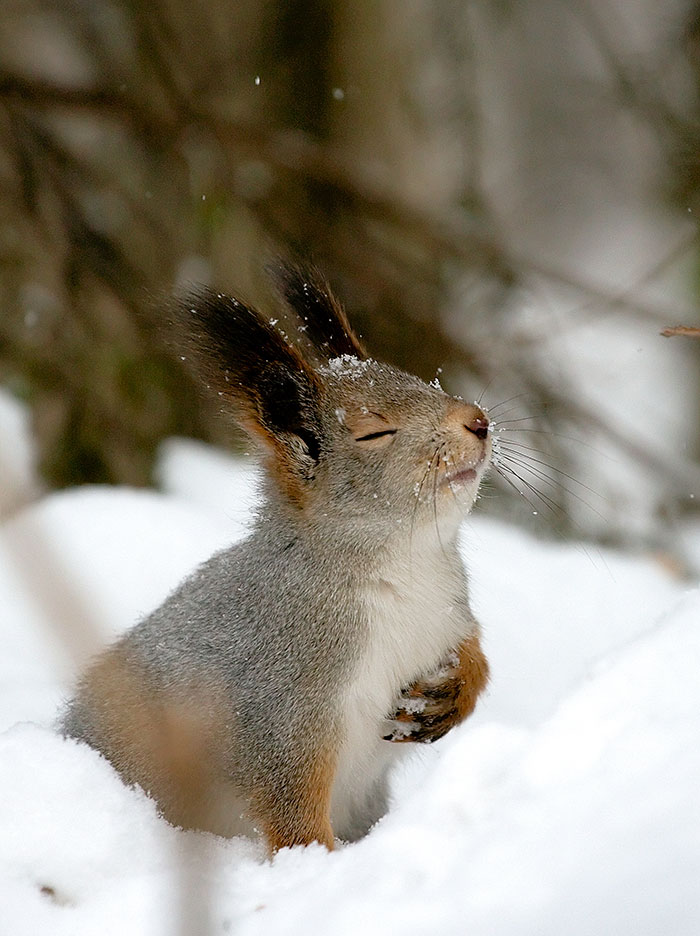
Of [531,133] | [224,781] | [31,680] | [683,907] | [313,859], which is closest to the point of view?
[683,907]

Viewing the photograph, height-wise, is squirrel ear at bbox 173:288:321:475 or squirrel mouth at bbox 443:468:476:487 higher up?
squirrel ear at bbox 173:288:321:475

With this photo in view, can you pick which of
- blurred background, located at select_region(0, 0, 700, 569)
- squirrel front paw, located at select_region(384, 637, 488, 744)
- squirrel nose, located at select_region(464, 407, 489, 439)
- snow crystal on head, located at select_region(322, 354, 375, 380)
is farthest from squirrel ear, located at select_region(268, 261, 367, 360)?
blurred background, located at select_region(0, 0, 700, 569)

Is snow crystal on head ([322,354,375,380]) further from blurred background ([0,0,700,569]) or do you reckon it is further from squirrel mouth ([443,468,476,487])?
blurred background ([0,0,700,569])

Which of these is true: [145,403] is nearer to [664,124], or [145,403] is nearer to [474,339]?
[474,339]

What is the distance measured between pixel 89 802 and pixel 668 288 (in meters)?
5.50

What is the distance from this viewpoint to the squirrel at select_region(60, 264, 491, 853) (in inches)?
87.0

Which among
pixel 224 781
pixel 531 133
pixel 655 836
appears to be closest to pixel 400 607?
pixel 224 781

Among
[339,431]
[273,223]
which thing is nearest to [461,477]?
[339,431]

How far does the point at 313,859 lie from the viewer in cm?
188

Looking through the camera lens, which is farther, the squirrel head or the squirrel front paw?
the squirrel front paw

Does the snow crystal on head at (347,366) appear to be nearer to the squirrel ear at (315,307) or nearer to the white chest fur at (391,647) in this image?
the squirrel ear at (315,307)

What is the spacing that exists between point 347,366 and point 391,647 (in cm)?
60

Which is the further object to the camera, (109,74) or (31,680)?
(109,74)

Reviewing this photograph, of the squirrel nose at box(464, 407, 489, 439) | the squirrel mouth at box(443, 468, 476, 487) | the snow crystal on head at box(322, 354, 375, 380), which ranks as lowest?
the squirrel mouth at box(443, 468, 476, 487)
